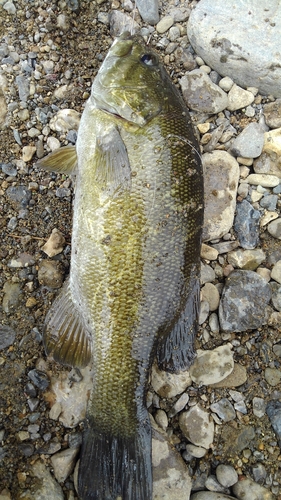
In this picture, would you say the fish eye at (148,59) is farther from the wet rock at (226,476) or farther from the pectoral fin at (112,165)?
the wet rock at (226,476)

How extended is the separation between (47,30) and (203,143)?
62.3 inches

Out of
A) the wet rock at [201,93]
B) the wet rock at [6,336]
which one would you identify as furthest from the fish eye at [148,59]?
the wet rock at [6,336]

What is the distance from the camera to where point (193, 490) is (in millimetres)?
A: 3205

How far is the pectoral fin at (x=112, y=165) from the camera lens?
8.96 ft

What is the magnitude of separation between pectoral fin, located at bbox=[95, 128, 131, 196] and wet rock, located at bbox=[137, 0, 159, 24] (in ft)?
4.78

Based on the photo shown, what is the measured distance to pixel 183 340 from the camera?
116 inches

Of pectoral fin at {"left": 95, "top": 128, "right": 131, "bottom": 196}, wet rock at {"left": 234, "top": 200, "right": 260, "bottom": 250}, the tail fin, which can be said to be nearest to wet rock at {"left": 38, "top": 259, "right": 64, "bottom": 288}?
pectoral fin at {"left": 95, "top": 128, "right": 131, "bottom": 196}

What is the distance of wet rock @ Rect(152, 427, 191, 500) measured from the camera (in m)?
3.06

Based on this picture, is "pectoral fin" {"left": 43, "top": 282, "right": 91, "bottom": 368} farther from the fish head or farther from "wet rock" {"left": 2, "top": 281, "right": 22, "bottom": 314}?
the fish head

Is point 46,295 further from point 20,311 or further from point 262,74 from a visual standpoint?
point 262,74

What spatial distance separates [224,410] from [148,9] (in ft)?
10.9

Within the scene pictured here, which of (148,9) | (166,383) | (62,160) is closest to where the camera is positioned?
(62,160)

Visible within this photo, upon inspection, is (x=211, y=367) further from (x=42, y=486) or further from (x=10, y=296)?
(x=10, y=296)

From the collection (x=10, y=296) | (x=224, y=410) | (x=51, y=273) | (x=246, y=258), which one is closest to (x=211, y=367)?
(x=224, y=410)
